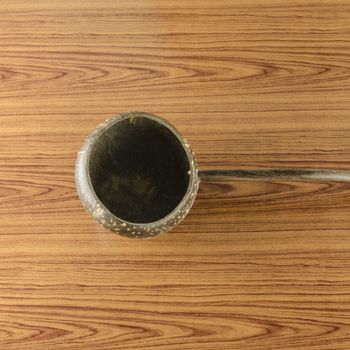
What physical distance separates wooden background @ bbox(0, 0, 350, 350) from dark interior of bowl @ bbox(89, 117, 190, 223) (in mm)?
67

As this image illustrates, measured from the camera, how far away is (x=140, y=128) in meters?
0.80

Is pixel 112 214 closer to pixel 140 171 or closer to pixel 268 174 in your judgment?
pixel 140 171

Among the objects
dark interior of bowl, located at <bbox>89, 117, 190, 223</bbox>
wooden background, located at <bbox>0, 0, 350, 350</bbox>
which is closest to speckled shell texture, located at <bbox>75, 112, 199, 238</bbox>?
dark interior of bowl, located at <bbox>89, 117, 190, 223</bbox>

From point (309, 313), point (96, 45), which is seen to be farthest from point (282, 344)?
point (96, 45)

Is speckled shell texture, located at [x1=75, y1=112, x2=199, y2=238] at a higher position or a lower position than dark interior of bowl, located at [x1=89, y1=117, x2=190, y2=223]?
lower

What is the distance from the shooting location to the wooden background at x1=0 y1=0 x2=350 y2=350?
0.85m

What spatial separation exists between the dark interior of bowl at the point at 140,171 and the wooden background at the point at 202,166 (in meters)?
0.07

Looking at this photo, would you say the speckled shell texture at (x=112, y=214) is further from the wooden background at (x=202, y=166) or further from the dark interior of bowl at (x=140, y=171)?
the wooden background at (x=202, y=166)

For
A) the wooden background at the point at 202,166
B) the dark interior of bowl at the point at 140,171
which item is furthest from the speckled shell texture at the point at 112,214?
the wooden background at the point at 202,166

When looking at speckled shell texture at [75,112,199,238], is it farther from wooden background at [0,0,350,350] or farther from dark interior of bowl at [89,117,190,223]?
wooden background at [0,0,350,350]

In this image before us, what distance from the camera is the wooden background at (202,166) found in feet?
2.80

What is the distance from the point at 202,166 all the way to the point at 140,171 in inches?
4.3

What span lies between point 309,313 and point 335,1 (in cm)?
53

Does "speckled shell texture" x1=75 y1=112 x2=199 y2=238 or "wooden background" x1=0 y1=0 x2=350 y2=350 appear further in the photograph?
"wooden background" x1=0 y1=0 x2=350 y2=350
